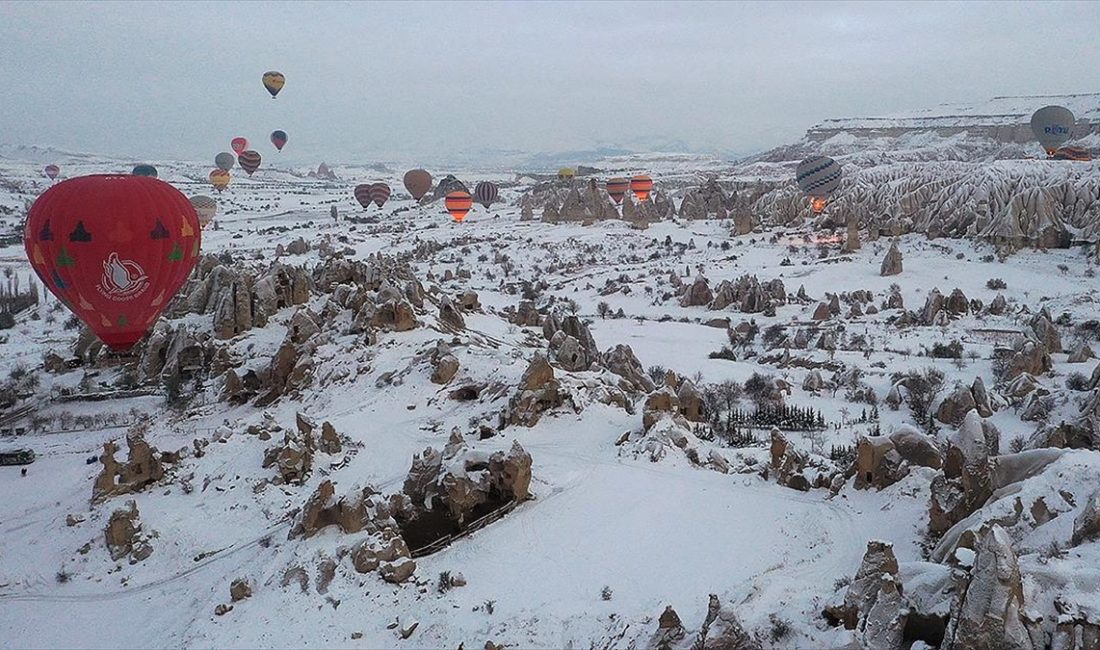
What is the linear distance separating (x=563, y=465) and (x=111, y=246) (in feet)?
34.9

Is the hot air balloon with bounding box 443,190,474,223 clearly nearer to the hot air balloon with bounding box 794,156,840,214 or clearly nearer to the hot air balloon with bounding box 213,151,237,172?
the hot air balloon with bounding box 794,156,840,214

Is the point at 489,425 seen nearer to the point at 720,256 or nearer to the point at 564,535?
the point at 564,535

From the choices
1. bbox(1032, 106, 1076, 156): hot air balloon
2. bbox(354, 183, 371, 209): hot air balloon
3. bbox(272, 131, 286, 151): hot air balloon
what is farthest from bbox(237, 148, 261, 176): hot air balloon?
bbox(1032, 106, 1076, 156): hot air balloon

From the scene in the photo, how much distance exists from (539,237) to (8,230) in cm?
5366

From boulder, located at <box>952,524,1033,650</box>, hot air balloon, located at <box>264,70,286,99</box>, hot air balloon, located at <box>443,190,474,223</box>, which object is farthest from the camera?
hot air balloon, located at <box>443,190,474,223</box>

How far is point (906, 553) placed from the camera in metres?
9.60

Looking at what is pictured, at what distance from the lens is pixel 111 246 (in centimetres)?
1516

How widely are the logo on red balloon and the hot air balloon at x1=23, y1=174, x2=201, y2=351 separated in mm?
18

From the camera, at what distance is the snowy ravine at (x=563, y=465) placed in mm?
8664

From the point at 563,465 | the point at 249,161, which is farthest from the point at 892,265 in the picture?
the point at 249,161

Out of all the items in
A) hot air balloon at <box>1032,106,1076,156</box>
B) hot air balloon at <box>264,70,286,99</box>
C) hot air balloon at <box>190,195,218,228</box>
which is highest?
hot air balloon at <box>264,70,286,99</box>

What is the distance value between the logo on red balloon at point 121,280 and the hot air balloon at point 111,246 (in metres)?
0.02

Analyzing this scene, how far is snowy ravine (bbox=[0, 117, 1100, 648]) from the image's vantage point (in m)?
8.66

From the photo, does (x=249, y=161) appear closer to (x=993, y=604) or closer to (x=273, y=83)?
(x=273, y=83)
